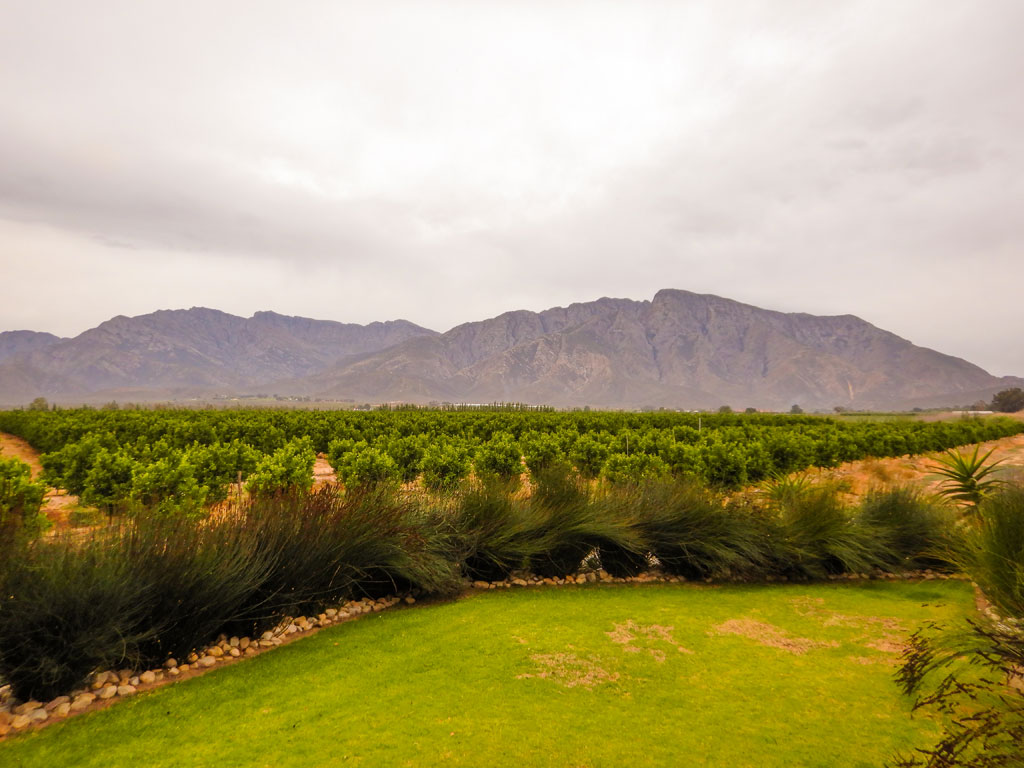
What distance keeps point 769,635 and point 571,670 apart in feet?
6.94


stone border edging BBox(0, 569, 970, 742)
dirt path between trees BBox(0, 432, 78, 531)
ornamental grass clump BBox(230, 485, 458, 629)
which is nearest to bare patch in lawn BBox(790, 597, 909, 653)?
stone border edging BBox(0, 569, 970, 742)

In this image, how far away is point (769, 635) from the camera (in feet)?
16.6

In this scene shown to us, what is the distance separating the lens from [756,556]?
22.0 feet

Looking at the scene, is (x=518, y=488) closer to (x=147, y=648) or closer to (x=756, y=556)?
(x=756, y=556)

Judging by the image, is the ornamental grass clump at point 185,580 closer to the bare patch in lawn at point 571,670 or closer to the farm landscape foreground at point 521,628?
the farm landscape foreground at point 521,628

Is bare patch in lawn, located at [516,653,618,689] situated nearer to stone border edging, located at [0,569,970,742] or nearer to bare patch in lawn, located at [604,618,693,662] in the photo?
bare patch in lawn, located at [604,618,693,662]

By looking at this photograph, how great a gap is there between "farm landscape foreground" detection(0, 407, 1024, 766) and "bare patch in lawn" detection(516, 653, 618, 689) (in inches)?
0.9

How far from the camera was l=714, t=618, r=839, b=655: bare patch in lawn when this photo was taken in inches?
189

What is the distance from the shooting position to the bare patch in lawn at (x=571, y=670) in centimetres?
409

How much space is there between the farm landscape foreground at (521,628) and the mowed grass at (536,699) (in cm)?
2

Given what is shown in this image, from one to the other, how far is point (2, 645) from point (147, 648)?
94cm

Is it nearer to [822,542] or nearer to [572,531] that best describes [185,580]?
[572,531]

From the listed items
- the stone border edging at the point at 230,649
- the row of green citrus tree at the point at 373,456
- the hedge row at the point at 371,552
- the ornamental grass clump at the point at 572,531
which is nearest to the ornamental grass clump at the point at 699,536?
the hedge row at the point at 371,552

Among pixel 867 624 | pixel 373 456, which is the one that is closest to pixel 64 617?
pixel 867 624
